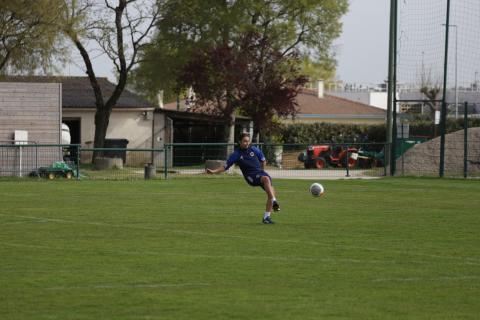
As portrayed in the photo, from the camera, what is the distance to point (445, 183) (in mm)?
33750

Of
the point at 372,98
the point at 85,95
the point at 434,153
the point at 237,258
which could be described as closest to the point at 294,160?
the point at 434,153

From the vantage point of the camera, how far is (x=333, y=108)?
85.1 meters

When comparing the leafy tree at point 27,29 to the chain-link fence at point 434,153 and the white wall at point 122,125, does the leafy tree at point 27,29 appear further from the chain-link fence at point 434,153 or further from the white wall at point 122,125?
the chain-link fence at point 434,153

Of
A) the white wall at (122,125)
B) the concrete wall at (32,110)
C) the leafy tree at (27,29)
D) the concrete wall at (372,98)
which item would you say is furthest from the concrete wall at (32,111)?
the concrete wall at (372,98)

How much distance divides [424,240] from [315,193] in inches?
339

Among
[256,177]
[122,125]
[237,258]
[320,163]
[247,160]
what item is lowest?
[237,258]

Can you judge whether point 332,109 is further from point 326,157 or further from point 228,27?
point 326,157

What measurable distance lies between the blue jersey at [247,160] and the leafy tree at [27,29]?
27.6 meters

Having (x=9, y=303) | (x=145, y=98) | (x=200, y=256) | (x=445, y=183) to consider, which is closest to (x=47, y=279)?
(x=9, y=303)

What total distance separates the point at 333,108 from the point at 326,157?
39.0 metres

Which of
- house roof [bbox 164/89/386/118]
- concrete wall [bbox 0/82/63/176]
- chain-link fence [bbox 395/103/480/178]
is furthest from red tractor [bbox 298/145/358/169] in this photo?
house roof [bbox 164/89/386/118]

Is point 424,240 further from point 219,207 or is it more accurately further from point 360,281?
point 219,207

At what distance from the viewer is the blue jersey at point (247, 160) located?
65.2 ft

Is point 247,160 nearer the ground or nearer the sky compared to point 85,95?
nearer the ground
